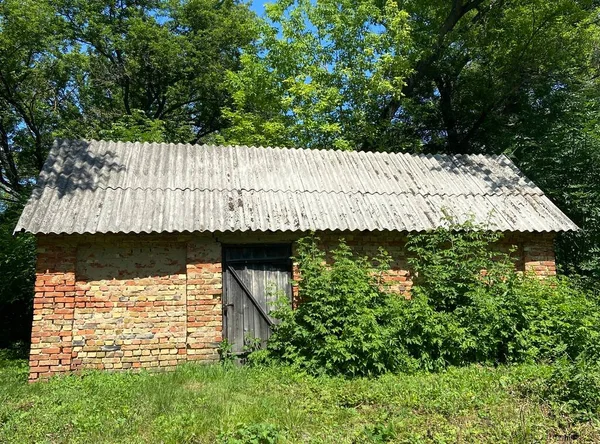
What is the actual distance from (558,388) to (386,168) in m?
5.62

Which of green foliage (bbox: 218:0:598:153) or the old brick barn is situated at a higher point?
green foliage (bbox: 218:0:598:153)

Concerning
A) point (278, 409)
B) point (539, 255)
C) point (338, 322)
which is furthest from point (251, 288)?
point (539, 255)

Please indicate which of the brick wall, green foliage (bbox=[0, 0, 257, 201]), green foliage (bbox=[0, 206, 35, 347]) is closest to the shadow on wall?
the brick wall

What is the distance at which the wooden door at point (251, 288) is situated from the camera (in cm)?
737

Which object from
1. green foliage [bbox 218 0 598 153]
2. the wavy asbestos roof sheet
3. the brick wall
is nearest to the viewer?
the brick wall

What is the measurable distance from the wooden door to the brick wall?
11.5 inches

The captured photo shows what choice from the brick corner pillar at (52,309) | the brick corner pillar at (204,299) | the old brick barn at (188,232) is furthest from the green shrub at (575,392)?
the brick corner pillar at (52,309)

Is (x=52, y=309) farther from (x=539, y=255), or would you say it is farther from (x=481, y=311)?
(x=539, y=255)

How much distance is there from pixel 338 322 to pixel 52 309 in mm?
4298

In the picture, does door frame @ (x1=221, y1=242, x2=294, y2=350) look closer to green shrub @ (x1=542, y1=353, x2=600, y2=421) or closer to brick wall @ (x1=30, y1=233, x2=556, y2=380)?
brick wall @ (x1=30, y1=233, x2=556, y2=380)

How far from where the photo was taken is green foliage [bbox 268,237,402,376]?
6367 millimetres

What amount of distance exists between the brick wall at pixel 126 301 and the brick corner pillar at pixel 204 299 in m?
0.02

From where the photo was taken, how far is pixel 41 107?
52.0 feet

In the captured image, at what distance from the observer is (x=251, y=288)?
7.53 metres
